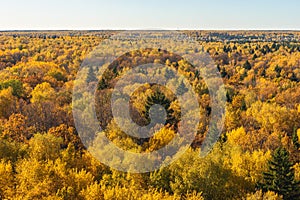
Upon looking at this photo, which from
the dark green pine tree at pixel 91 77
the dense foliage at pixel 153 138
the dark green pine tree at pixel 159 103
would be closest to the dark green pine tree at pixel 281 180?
the dense foliage at pixel 153 138

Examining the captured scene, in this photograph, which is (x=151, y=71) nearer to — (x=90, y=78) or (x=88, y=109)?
(x=90, y=78)

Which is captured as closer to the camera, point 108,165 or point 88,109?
point 108,165

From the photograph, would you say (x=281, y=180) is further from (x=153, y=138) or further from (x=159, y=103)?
(x=159, y=103)

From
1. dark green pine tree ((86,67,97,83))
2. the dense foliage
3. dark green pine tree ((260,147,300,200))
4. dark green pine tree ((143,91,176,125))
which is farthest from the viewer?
dark green pine tree ((86,67,97,83))

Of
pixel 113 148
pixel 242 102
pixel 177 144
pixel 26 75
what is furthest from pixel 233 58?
pixel 113 148

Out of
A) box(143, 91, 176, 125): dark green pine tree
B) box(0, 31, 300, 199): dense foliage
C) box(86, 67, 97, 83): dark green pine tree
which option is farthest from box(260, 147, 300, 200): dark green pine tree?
box(86, 67, 97, 83): dark green pine tree

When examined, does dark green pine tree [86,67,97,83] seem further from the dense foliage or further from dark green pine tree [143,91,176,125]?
dark green pine tree [143,91,176,125]

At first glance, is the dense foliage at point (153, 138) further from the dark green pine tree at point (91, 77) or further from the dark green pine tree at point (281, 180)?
the dark green pine tree at point (91, 77)

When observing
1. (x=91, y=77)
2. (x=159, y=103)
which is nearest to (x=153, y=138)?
(x=159, y=103)
